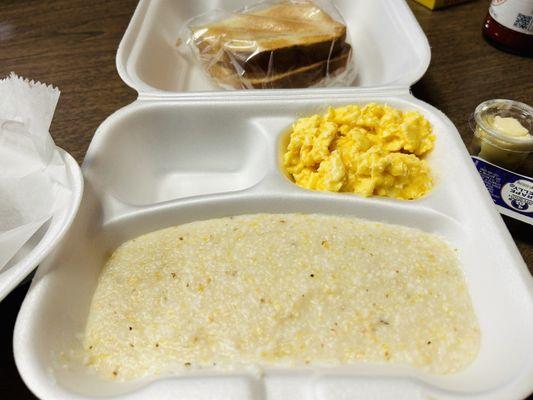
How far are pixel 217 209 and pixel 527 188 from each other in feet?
1.82

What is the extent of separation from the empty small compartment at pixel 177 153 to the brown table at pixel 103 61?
14 centimetres

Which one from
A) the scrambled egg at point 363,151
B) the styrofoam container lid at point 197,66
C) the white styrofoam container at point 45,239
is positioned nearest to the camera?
the white styrofoam container at point 45,239

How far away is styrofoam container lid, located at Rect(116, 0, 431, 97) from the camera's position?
3.39 ft

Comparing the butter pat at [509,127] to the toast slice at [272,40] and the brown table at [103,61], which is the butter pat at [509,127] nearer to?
the brown table at [103,61]

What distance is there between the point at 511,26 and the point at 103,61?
1.15 metres

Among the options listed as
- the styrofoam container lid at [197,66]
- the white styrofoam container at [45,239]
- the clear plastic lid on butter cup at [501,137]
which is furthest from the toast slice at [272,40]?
the white styrofoam container at [45,239]

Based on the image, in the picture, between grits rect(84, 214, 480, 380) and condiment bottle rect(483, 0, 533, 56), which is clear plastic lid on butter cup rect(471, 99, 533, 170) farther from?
condiment bottle rect(483, 0, 533, 56)

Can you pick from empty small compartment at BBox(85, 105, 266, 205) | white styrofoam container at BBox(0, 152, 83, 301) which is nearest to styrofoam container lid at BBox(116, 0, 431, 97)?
empty small compartment at BBox(85, 105, 266, 205)

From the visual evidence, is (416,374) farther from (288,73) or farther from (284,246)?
(288,73)

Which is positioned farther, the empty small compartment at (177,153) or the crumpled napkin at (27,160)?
the empty small compartment at (177,153)

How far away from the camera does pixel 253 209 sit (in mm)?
815

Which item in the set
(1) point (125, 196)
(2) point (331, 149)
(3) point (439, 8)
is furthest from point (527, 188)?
(3) point (439, 8)

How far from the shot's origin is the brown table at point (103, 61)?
1.08 m

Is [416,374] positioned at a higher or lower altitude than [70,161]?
lower
